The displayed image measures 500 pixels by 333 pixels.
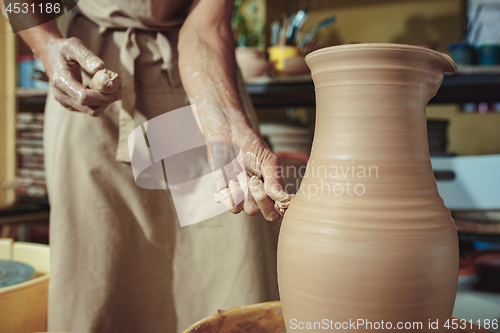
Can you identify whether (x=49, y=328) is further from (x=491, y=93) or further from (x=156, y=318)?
(x=491, y=93)

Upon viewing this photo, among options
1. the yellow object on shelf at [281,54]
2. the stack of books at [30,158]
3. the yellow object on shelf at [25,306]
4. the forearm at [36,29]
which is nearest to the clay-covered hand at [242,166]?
the forearm at [36,29]

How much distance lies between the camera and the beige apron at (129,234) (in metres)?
0.92

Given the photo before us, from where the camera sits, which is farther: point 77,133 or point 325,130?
point 77,133

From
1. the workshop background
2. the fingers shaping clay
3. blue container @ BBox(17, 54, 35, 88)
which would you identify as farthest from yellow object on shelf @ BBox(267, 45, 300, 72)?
blue container @ BBox(17, 54, 35, 88)

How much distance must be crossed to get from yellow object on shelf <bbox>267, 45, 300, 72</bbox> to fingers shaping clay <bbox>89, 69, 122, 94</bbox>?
1.21 meters

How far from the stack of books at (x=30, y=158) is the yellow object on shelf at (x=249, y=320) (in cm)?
199

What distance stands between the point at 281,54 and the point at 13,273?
55.0 inches

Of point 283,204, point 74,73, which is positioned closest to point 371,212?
point 283,204

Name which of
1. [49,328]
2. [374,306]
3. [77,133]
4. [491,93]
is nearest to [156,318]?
[49,328]

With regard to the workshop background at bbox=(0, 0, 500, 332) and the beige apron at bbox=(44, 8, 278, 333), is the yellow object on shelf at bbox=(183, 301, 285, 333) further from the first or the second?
the workshop background at bbox=(0, 0, 500, 332)

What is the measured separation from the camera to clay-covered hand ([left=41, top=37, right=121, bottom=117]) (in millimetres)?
727

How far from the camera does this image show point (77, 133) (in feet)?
3.11

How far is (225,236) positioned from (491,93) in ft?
4.25

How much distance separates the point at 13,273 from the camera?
1.05 meters
